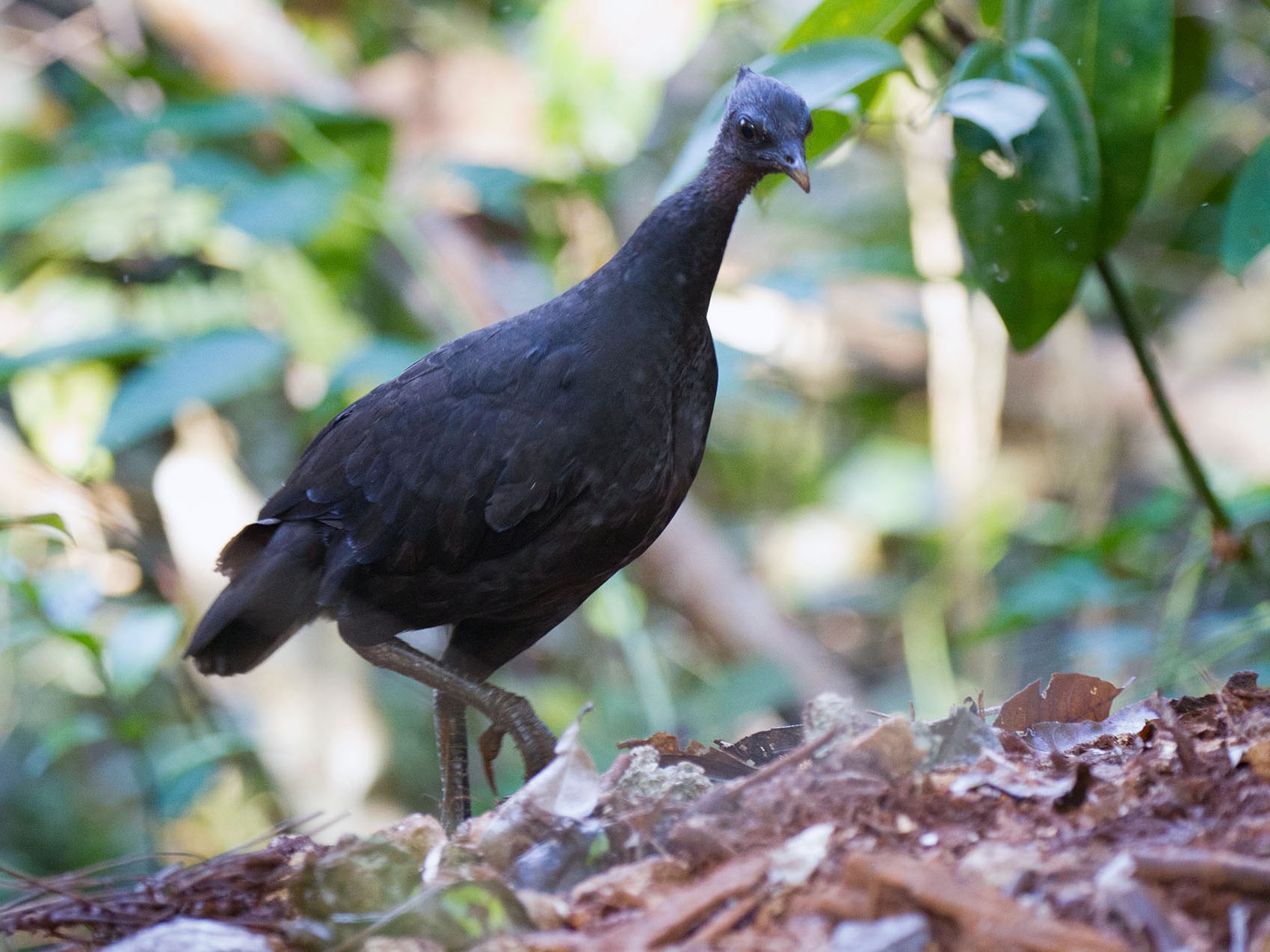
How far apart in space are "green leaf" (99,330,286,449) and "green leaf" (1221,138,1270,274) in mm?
3197

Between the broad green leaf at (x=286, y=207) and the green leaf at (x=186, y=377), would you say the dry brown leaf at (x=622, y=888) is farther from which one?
the broad green leaf at (x=286, y=207)

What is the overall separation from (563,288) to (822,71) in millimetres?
2817

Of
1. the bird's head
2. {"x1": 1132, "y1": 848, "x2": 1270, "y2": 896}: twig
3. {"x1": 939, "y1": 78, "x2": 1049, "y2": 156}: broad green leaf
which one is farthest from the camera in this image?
the bird's head

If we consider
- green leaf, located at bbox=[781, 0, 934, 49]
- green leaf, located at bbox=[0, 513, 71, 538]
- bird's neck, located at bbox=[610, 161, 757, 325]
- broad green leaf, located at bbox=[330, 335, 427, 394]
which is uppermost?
green leaf, located at bbox=[781, 0, 934, 49]

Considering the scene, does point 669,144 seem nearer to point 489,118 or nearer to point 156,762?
point 489,118

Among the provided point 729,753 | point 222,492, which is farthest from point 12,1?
point 729,753

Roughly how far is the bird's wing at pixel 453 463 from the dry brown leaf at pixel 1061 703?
3.77 ft

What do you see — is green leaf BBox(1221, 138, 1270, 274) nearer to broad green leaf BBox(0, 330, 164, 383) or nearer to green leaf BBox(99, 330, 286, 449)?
green leaf BBox(99, 330, 286, 449)

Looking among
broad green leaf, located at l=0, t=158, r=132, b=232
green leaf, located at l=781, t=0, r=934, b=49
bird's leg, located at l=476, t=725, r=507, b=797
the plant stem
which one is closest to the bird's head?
green leaf, located at l=781, t=0, r=934, b=49

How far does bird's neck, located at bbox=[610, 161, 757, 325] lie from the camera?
306 cm

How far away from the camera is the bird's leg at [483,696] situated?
9.70 ft

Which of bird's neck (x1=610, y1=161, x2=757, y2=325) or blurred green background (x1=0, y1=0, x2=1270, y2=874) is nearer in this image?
bird's neck (x1=610, y1=161, x2=757, y2=325)

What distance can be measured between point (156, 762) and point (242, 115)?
3061 mm

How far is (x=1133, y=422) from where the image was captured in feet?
24.8
